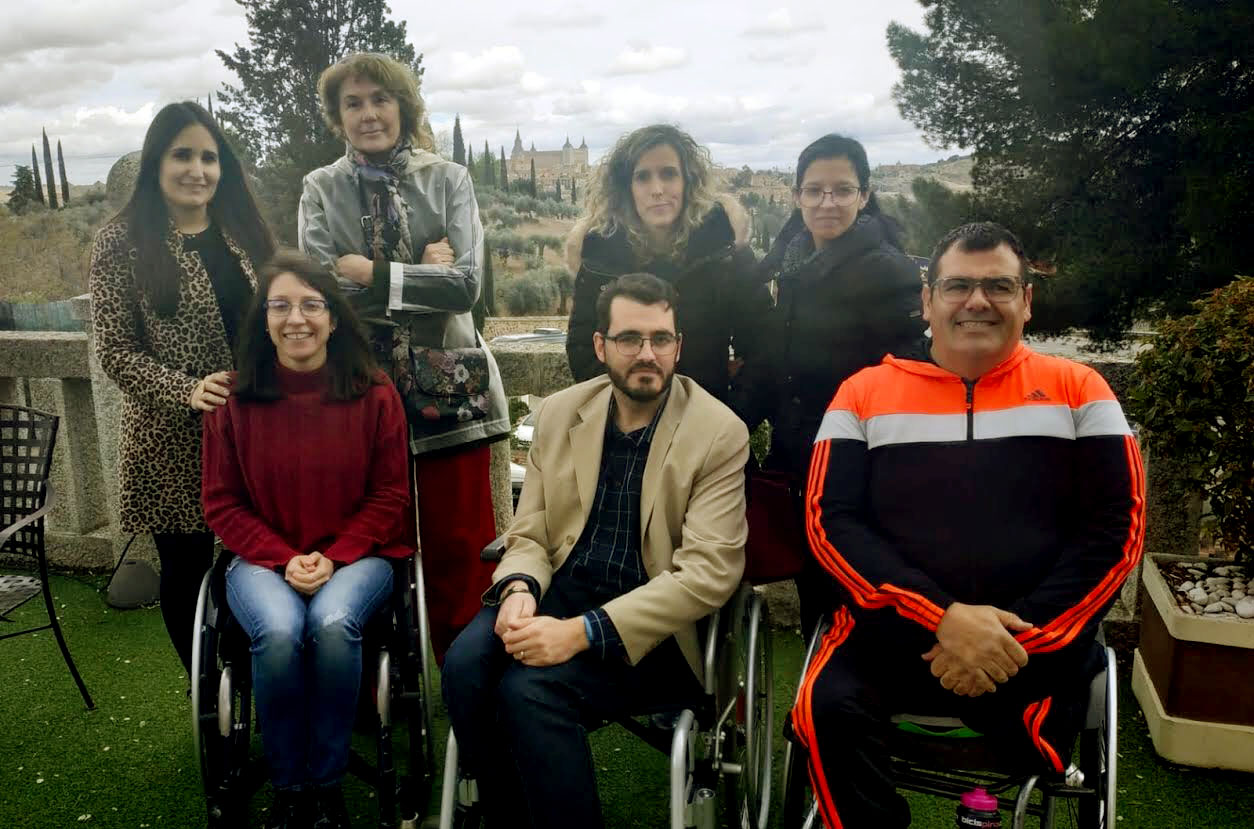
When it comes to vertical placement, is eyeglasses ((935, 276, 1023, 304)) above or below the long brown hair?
below

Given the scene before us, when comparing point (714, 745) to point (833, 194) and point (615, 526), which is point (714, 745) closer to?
point (615, 526)

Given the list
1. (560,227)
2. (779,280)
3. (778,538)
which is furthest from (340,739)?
(560,227)

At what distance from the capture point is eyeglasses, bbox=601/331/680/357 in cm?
242

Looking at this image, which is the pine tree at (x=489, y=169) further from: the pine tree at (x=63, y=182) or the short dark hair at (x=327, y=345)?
the short dark hair at (x=327, y=345)

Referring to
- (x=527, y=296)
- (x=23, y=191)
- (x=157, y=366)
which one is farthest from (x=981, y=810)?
(x=23, y=191)

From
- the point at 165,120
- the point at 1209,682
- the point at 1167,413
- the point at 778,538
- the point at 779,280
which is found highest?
the point at 165,120

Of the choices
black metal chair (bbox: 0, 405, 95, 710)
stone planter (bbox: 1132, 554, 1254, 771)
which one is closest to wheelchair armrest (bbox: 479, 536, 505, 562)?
black metal chair (bbox: 0, 405, 95, 710)

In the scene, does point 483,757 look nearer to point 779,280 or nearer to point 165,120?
point 779,280

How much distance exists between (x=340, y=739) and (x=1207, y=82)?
12.1 meters

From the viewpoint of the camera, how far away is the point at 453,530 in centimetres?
315

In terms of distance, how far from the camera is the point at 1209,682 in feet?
9.14

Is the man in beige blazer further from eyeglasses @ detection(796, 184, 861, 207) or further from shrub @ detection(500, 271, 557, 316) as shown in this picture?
shrub @ detection(500, 271, 557, 316)

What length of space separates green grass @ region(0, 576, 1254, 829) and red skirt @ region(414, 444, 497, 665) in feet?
1.41

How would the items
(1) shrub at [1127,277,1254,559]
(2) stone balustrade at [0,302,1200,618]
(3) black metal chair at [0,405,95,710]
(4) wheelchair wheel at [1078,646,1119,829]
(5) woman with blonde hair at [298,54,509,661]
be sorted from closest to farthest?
(4) wheelchair wheel at [1078,646,1119,829]
(1) shrub at [1127,277,1254,559]
(5) woman with blonde hair at [298,54,509,661]
(3) black metal chair at [0,405,95,710]
(2) stone balustrade at [0,302,1200,618]
